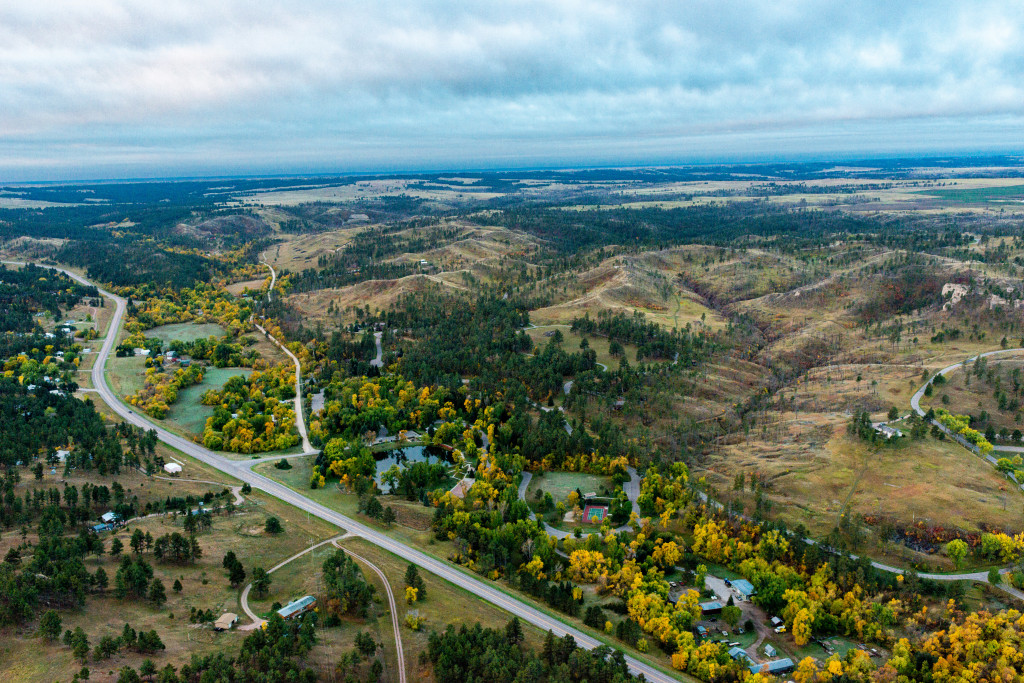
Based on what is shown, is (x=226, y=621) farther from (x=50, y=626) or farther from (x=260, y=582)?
(x=50, y=626)

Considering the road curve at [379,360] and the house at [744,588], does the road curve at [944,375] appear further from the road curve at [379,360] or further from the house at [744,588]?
the road curve at [379,360]

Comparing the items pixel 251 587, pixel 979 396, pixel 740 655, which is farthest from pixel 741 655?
pixel 979 396

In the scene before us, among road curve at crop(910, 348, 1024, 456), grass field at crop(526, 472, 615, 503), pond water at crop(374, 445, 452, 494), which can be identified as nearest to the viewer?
grass field at crop(526, 472, 615, 503)

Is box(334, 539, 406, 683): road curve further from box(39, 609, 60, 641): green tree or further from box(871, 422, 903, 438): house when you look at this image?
box(871, 422, 903, 438): house

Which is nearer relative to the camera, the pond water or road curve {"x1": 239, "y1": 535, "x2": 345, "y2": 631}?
road curve {"x1": 239, "y1": 535, "x2": 345, "y2": 631}

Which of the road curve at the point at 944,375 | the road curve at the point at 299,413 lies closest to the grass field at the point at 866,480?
the road curve at the point at 944,375

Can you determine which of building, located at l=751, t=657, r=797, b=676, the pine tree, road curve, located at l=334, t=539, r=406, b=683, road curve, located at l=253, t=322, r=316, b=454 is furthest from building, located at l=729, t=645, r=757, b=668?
road curve, located at l=253, t=322, r=316, b=454

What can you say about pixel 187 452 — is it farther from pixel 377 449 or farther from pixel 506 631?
pixel 506 631
